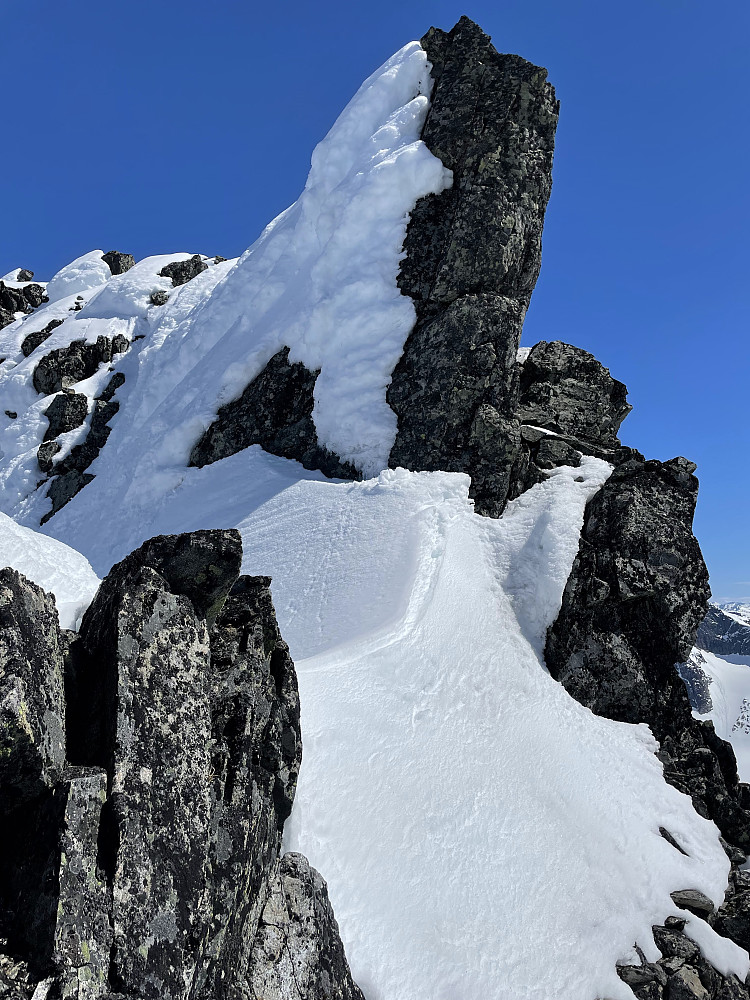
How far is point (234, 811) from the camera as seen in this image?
7840mm

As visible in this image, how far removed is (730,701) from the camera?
99.1 metres

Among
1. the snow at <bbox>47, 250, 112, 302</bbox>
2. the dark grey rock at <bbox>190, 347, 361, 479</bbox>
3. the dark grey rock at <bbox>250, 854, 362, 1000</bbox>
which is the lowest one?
the dark grey rock at <bbox>250, 854, 362, 1000</bbox>

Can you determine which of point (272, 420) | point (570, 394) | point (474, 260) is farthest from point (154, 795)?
point (570, 394)

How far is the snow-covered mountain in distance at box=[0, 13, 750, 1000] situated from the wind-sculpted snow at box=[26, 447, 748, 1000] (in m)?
0.07

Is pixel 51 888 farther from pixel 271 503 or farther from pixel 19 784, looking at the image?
pixel 271 503

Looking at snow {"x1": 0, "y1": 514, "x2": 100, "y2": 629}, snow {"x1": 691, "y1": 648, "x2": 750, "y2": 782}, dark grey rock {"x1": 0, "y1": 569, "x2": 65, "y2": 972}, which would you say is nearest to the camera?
dark grey rock {"x1": 0, "y1": 569, "x2": 65, "y2": 972}

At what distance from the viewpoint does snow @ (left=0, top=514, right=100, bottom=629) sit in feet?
28.6

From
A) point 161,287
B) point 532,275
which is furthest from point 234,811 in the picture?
point 161,287

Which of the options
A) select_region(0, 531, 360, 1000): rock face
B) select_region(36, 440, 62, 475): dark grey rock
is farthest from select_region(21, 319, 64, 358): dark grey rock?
select_region(0, 531, 360, 1000): rock face

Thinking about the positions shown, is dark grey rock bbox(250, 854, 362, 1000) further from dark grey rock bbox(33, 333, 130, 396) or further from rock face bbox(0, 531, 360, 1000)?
dark grey rock bbox(33, 333, 130, 396)

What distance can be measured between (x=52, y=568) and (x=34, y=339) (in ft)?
163

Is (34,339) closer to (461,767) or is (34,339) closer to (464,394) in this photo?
(464,394)

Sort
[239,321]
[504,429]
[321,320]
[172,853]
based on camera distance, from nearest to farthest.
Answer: [172,853]
[504,429]
[321,320]
[239,321]

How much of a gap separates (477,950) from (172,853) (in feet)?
18.7
